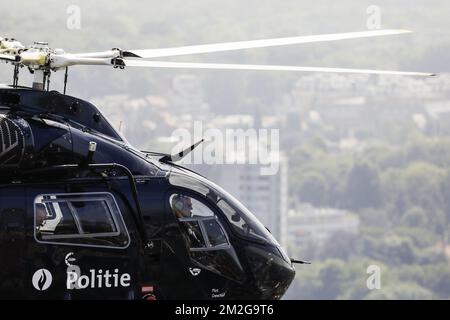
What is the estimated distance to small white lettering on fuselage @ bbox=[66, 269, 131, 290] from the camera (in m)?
15.0

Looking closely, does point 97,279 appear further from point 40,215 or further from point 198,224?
point 198,224

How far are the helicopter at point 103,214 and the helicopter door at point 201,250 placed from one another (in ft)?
0.04

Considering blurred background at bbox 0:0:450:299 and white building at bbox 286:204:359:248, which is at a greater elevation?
blurred background at bbox 0:0:450:299

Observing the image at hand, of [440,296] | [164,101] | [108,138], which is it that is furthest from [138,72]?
[108,138]

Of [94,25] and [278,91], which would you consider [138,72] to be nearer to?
[94,25]

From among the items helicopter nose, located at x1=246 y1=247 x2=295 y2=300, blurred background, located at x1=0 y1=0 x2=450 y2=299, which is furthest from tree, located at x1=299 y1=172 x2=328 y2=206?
helicopter nose, located at x1=246 y1=247 x2=295 y2=300

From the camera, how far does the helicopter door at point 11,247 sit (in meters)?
14.7

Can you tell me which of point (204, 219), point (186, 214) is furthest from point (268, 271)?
point (186, 214)

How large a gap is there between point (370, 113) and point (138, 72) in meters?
28.9

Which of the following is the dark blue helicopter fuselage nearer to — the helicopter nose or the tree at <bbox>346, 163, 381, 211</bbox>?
the helicopter nose

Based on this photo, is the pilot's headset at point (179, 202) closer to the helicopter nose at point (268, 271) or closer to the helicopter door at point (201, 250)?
the helicopter door at point (201, 250)

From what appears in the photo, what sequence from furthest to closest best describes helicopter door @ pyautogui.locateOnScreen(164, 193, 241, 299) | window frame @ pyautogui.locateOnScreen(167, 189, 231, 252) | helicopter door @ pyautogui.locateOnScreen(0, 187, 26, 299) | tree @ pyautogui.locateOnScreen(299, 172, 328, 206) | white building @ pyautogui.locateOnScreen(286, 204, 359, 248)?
tree @ pyautogui.locateOnScreen(299, 172, 328, 206), white building @ pyautogui.locateOnScreen(286, 204, 359, 248), window frame @ pyautogui.locateOnScreen(167, 189, 231, 252), helicopter door @ pyautogui.locateOnScreen(164, 193, 241, 299), helicopter door @ pyautogui.locateOnScreen(0, 187, 26, 299)

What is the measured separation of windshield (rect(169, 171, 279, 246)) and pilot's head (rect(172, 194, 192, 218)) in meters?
0.17

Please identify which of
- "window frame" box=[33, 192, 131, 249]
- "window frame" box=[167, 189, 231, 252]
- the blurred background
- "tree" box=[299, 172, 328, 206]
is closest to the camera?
"window frame" box=[33, 192, 131, 249]
